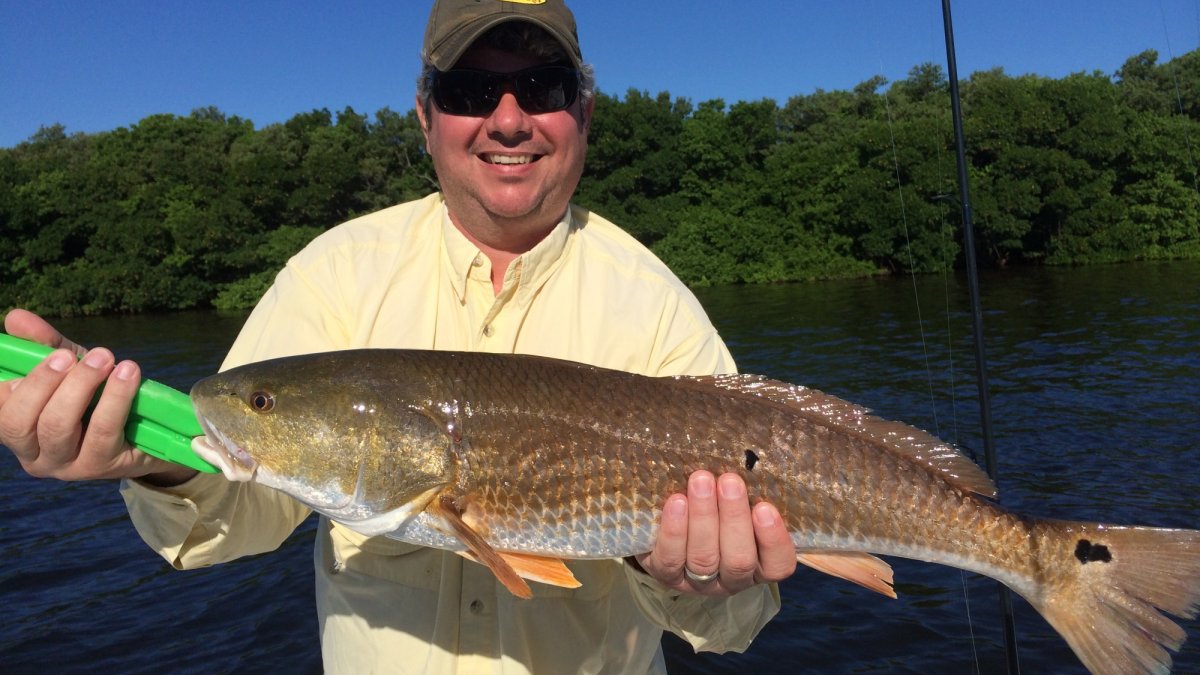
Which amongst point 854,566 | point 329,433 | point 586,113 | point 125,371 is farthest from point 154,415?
point 854,566

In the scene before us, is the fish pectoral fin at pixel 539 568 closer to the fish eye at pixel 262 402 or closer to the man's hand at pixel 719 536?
the man's hand at pixel 719 536

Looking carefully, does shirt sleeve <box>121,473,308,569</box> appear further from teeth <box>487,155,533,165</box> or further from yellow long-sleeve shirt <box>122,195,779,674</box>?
teeth <box>487,155,533,165</box>

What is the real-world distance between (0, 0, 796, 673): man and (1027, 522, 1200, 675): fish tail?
0.94 meters

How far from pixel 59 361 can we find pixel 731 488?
6.29 feet

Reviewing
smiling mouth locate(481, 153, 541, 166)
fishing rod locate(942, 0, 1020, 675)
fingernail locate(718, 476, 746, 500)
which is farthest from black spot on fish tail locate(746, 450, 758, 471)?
fishing rod locate(942, 0, 1020, 675)

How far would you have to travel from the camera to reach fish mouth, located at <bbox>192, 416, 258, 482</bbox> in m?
2.48

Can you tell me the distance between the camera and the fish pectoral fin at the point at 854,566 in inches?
107

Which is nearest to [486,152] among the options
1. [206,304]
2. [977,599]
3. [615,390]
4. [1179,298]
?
[615,390]

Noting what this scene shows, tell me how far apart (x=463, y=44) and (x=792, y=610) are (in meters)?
6.04

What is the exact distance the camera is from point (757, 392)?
9.23 feet

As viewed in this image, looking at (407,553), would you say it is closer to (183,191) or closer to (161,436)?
(161,436)

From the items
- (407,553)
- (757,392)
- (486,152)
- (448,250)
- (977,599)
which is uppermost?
(486,152)

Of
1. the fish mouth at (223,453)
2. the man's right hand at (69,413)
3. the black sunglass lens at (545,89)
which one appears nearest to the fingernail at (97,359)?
the man's right hand at (69,413)

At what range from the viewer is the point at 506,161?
307cm
